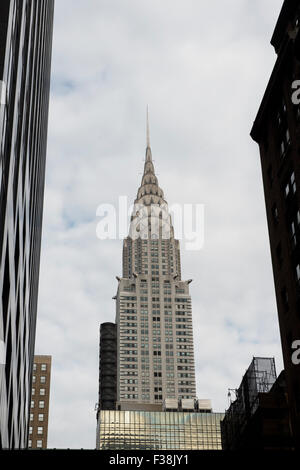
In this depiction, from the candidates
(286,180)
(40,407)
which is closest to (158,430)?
(40,407)

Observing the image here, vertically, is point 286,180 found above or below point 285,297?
above

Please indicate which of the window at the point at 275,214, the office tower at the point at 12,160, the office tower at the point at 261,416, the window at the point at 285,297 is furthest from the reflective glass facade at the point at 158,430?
the office tower at the point at 12,160

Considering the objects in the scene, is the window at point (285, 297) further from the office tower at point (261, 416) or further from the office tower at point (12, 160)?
the office tower at point (12, 160)

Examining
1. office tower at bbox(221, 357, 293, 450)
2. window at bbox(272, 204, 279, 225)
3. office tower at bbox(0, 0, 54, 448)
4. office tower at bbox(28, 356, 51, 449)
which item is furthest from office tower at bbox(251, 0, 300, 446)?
office tower at bbox(28, 356, 51, 449)

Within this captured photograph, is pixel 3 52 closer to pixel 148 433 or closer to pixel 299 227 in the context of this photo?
pixel 299 227

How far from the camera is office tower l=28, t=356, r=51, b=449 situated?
14338cm

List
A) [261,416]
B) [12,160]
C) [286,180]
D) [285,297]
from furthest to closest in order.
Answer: [286,180] < [261,416] < [285,297] < [12,160]

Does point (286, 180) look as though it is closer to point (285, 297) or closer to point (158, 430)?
point (285, 297)

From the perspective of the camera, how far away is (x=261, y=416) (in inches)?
1794

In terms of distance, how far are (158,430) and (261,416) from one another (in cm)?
13792

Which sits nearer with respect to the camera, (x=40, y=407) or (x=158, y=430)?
(x=40, y=407)

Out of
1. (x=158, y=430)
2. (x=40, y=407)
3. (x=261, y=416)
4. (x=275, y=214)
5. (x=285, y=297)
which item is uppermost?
(x=40, y=407)

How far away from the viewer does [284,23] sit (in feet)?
167

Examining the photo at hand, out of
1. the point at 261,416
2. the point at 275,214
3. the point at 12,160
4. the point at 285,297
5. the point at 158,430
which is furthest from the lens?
the point at 158,430
